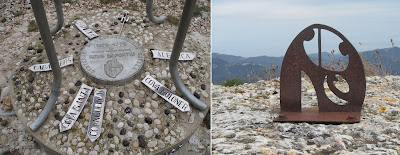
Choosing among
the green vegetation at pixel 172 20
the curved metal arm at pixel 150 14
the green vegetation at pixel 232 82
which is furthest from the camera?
the green vegetation at pixel 232 82

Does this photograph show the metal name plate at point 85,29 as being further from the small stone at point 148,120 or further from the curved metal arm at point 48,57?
the small stone at point 148,120

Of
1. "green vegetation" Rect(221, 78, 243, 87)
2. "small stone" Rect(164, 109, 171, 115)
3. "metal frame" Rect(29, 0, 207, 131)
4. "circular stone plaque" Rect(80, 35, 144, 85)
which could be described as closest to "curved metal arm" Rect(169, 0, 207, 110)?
"metal frame" Rect(29, 0, 207, 131)

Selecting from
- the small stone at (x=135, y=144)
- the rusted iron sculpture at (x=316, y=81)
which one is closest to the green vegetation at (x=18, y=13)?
the small stone at (x=135, y=144)

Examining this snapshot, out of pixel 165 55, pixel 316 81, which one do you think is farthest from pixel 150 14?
pixel 316 81

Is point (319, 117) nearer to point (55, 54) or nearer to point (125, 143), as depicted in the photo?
point (125, 143)

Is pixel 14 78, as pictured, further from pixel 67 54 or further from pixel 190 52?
pixel 190 52

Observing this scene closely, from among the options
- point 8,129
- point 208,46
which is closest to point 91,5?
point 208,46

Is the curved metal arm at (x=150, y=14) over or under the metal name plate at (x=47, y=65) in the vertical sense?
over
